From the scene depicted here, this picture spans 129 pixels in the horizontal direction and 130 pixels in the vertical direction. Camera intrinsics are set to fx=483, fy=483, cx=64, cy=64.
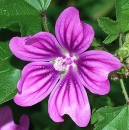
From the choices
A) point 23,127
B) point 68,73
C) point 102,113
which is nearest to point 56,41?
point 68,73

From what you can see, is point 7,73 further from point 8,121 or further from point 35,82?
point 8,121

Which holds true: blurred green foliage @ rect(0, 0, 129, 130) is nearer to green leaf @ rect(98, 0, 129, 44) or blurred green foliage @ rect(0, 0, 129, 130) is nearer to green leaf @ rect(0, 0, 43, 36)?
green leaf @ rect(0, 0, 43, 36)

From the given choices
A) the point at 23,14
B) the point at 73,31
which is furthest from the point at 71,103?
the point at 23,14

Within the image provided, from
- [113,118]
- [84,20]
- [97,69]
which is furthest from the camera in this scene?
[84,20]

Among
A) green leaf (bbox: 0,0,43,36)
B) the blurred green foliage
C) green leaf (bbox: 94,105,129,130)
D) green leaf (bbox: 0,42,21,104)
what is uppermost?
green leaf (bbox: 0,0,43,36)

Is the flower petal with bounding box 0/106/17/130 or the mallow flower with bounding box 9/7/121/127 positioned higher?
the mallow flower with bounding box 9/7/121/127

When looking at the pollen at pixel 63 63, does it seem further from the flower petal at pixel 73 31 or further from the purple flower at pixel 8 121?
the purple flower at pixel 8 121

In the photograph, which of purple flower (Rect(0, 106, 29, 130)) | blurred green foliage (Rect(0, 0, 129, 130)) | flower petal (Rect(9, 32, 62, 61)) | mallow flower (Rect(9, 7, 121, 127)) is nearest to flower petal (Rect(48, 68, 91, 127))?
mallow flower (Rect(9, 7, 121, 127))
